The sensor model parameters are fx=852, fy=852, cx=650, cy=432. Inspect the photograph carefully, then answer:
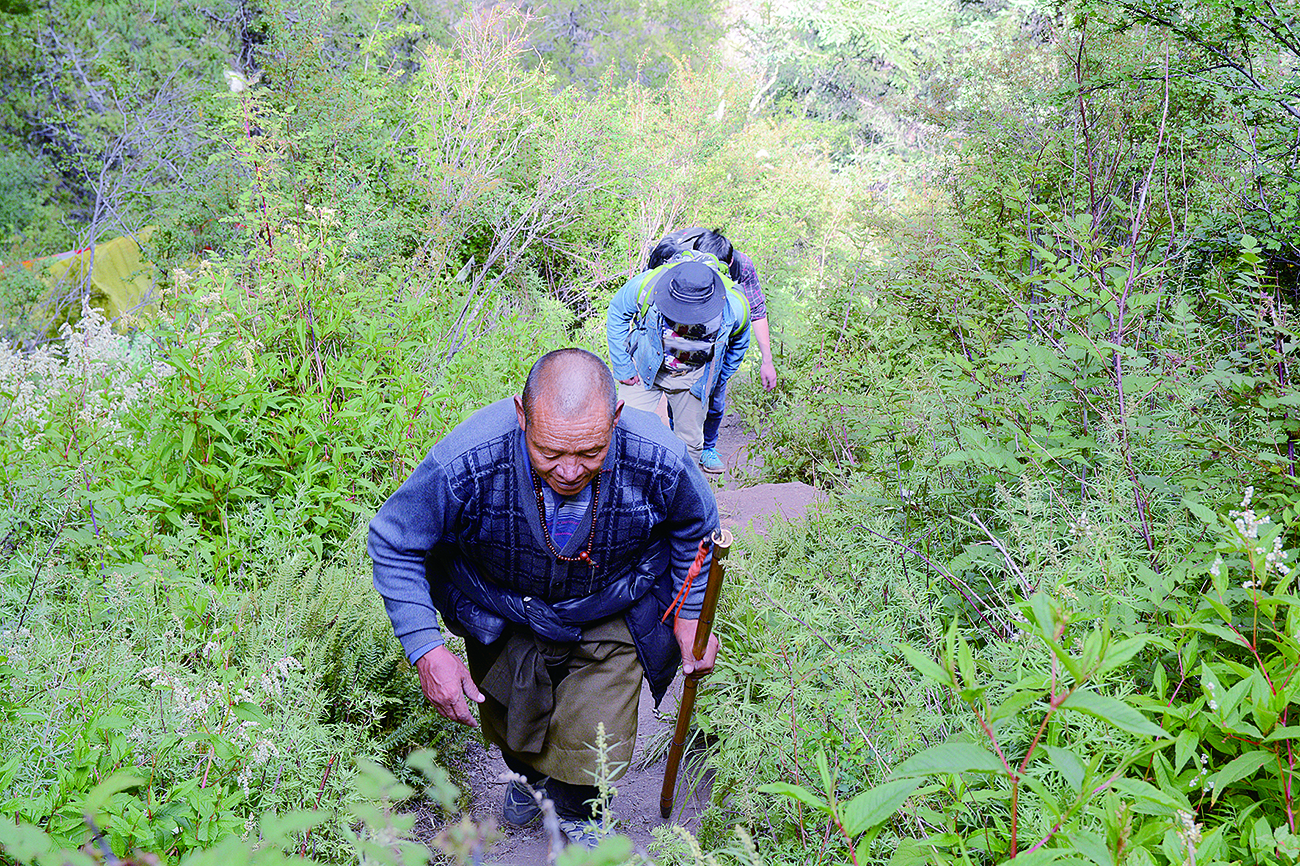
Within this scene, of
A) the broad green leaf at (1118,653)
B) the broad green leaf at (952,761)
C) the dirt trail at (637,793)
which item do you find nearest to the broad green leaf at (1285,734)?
the broad green leaf at (1118,653)

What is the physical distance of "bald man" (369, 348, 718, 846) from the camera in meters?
2.56

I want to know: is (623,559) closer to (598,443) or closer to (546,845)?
(598,443)

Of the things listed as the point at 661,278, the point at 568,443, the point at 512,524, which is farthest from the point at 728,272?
the point at 568,443

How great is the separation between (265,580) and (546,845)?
1683mm

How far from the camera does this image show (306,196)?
26.0 feet

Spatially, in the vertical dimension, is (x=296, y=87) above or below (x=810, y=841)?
above

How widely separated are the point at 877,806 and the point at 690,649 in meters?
1.52

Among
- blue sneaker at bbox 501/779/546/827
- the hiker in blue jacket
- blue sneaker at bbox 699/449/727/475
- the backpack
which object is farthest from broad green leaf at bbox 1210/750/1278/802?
blue sneaker at bbox 699/449/727/475

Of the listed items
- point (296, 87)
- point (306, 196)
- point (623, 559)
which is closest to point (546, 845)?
point (623, 559)

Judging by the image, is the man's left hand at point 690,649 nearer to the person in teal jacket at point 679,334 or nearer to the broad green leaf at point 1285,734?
the broad green leaf at point 1285,734

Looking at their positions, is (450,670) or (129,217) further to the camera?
(129,217)

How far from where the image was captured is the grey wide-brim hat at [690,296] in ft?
15.5

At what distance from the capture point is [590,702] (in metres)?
2.98

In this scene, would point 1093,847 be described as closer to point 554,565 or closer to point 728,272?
point 554,565
